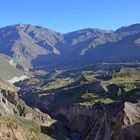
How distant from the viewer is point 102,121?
11512 cm

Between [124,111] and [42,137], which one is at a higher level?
[124,111]

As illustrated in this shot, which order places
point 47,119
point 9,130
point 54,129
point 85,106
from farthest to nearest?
point 85,106 < point 47,119 < point 54,129 < point 9,130

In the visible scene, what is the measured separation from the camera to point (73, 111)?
7352 inches

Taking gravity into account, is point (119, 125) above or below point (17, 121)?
above

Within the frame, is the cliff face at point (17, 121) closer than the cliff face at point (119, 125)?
No

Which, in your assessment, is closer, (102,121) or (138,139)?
(138,139)

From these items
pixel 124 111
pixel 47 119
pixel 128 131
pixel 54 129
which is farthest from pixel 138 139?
pixel 47 119

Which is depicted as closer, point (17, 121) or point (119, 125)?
point (119, 125)

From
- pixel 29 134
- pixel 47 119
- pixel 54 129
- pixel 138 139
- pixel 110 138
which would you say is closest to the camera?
pixel 138 139

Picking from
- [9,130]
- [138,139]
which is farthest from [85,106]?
[138,139]

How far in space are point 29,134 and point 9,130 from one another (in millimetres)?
11234

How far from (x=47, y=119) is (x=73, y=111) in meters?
20.1

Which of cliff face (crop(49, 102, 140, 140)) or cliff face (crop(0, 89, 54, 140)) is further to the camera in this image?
cliff face (crop(0, 89, 54, 140))

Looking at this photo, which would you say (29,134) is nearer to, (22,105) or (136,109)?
(136,109)
